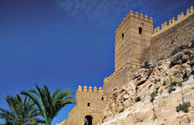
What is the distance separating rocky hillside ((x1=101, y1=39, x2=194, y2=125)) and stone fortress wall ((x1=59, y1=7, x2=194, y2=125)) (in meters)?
1.58

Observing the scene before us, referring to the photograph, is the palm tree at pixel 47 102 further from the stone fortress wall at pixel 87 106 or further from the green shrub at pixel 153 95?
the stone fortress wall at pixel 87 106

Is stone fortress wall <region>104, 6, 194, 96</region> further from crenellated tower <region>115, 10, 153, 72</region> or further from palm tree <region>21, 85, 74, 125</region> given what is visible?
palm tree <region>21, 85, 74, 125</region>

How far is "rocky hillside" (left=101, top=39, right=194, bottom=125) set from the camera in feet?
40.8

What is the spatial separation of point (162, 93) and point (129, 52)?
7.42 metres

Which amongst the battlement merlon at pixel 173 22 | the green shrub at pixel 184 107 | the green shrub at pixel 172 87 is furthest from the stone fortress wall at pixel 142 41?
the green shrub at pixel 184 107

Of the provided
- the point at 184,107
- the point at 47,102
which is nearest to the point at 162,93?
the point at 184,107

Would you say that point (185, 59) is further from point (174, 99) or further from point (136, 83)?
point (136, 83)

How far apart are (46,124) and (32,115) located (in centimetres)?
271

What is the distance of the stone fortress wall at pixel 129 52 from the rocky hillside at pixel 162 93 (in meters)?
1.58

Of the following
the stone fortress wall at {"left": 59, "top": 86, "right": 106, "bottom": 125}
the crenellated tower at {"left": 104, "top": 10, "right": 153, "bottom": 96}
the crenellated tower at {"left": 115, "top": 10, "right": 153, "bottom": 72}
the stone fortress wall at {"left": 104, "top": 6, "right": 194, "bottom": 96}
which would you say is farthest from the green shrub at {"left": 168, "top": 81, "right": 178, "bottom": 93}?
the stone fortress wall at {"left": 59, "top": 86, "right": 106, "bottom": 125}

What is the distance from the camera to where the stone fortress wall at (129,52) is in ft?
65.4

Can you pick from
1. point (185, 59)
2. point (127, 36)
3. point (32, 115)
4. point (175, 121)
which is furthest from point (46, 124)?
point (127, 36)

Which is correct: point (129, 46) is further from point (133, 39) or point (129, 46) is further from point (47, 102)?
point (47, 102)

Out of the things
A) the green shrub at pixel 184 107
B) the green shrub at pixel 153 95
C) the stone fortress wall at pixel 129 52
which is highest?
the stone fortress wall at pixel 129 52
